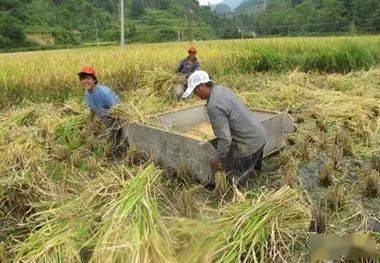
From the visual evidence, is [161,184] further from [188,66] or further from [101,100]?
[188,66]

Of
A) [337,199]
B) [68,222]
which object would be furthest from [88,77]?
[337,199]

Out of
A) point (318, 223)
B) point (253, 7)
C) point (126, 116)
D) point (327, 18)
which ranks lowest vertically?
point (318, 223)

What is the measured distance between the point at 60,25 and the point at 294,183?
1567 inches

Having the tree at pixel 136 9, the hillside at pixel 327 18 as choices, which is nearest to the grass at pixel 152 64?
the hillside at pixel 327 18

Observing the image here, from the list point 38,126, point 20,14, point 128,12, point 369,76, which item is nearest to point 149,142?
point 38,126

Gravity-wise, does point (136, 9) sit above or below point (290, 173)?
above

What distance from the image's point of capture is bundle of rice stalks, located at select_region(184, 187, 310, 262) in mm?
2795

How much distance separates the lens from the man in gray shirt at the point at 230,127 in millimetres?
3656

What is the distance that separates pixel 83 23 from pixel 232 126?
135 ft

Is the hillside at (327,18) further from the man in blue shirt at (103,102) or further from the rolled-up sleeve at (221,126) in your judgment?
the rolled-up sleeve at (221,126)

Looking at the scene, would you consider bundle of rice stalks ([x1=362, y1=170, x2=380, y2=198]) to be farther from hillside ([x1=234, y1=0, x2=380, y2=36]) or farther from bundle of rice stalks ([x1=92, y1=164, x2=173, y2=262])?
hillside ([x1=234, y1=0, x2=380, y2=36])

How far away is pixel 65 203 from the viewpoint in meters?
3.45

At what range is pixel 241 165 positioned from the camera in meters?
4.16

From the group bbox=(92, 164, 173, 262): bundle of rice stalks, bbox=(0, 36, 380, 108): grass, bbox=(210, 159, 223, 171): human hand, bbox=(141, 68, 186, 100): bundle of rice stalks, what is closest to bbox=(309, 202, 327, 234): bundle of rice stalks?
bbox=(210, 159, 223, 171): human hand
